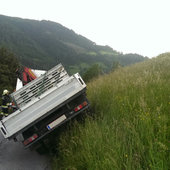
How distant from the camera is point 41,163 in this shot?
3.48 m

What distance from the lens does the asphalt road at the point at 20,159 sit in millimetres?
3412

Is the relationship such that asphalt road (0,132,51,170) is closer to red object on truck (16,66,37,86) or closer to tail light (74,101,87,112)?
tail light (74,101,87,112)

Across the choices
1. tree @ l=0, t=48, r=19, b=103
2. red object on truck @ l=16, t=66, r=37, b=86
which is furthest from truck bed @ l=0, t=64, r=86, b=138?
tree @ l=0, t=48, r=19, b=103

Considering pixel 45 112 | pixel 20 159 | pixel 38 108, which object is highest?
pixel 38 108

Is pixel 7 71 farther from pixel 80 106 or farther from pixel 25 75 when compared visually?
pixel 80 106

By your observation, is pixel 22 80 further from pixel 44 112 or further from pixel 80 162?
pixel 80 162

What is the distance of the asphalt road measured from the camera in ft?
11.2

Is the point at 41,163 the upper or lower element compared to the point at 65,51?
lower

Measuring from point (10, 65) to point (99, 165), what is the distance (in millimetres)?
32674

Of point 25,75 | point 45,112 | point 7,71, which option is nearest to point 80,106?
point 45,112

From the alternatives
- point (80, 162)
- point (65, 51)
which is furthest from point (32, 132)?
point (65, 51)

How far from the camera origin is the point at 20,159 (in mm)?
3871

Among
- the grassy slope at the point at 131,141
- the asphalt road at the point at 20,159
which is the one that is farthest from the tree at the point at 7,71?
the grassy slope at the point at 131,141

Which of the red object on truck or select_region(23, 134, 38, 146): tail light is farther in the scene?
the red object on truck
